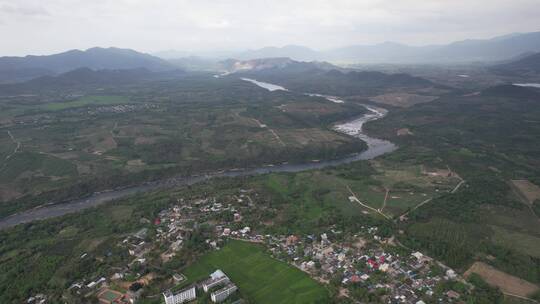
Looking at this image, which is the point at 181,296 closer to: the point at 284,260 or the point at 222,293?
the point at 222,293

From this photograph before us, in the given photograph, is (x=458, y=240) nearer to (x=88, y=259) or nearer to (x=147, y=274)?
(x=147, y=274)

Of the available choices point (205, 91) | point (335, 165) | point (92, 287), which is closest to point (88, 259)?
point (92, 287)

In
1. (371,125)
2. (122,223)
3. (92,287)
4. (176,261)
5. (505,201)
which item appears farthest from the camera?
(371,125)

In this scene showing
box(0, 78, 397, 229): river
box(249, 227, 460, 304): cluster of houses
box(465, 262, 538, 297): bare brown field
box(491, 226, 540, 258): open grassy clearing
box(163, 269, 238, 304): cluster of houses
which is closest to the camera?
box(163, 269, 238, 304): cluster of houses

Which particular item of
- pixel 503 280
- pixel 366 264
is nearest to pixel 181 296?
pixel 366 264

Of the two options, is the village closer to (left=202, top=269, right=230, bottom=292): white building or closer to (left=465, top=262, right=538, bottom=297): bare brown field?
(left=202, top=269, right=230, bottom=292): white building

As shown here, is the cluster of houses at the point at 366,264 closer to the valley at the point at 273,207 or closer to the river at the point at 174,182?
the valley at the point at 273,207

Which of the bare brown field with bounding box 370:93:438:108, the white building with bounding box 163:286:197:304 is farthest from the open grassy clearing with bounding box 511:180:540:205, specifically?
the bare brown field with bounding box 370:93:438:108
